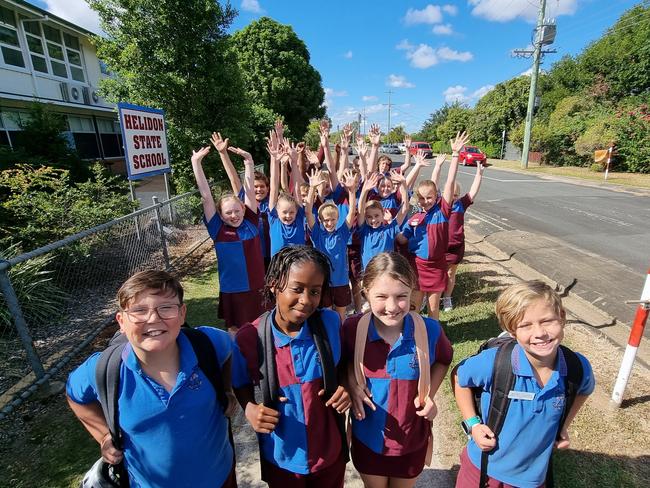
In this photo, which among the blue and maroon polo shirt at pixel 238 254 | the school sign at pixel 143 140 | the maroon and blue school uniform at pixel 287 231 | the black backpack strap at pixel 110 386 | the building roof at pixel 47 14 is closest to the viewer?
the black backpack strap at pixel 110 386

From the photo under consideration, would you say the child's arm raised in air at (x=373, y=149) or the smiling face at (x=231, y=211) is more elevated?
the child's arm raised in air at (x=373, y=149)

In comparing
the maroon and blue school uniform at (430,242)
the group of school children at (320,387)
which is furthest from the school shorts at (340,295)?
the group of school children at (320,387)

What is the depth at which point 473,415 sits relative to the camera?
5.17 ft

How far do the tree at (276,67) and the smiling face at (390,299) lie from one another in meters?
18.4

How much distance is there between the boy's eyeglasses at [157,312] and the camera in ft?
4.32

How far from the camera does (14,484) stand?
223 cm

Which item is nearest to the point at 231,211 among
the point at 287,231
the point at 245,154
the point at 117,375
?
the point at 287,231

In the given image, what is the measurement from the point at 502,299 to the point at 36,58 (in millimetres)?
17549

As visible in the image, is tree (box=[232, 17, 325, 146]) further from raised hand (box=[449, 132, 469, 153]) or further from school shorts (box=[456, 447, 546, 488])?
school shorts (box=[456, 447, 546, 488])

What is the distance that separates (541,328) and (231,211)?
2377 mm

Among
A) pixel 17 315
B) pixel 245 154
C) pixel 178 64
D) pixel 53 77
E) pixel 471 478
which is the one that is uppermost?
pixel 53 77

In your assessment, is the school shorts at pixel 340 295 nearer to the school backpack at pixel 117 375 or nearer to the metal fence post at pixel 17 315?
the school backpack at pixel 117 375

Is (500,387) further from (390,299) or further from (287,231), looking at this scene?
(287,231)

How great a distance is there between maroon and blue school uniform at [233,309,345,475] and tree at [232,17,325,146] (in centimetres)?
1854
